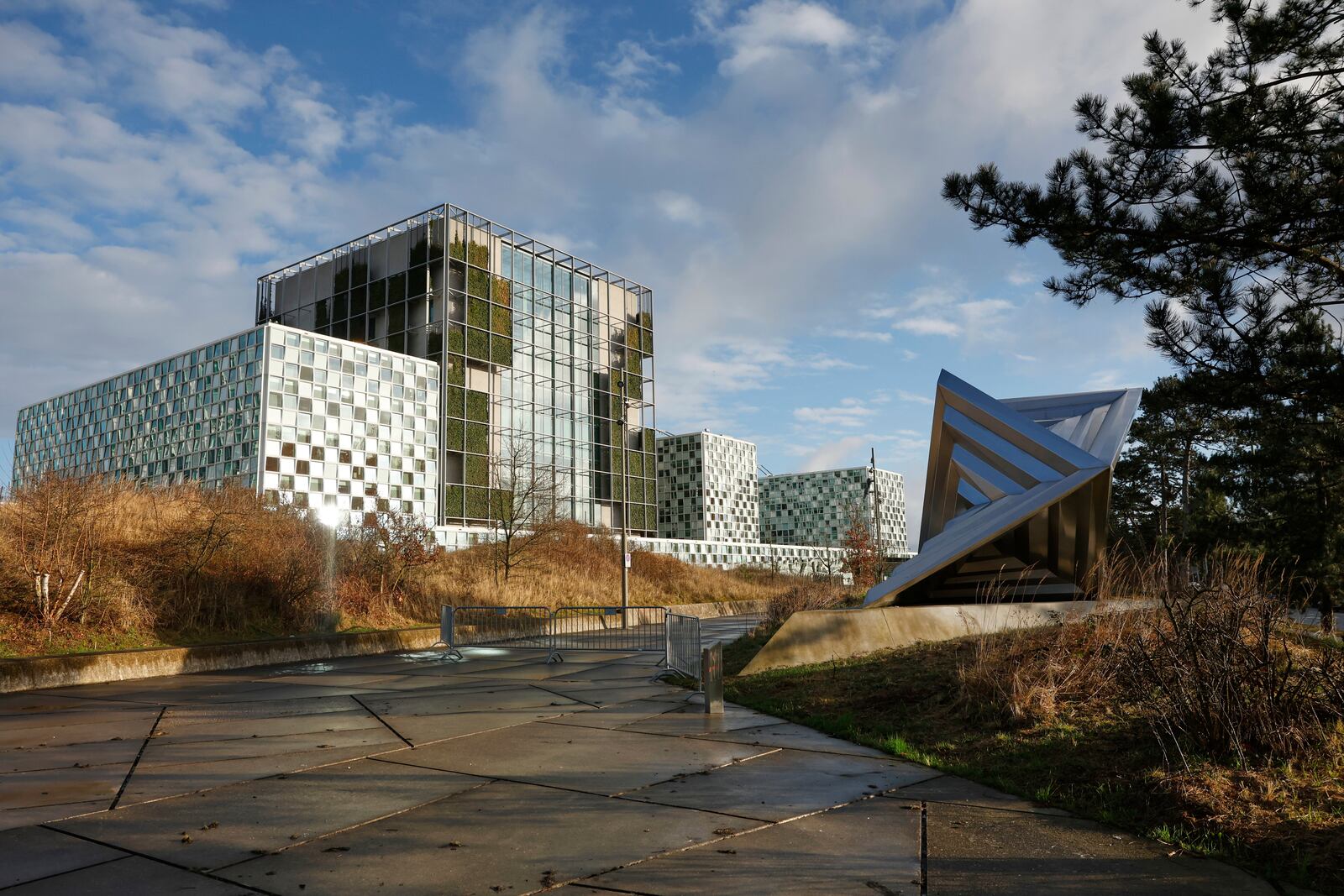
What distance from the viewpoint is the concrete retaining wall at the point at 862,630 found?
42.5ft

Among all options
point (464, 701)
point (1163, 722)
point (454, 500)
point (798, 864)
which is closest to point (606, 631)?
point (464, 701)

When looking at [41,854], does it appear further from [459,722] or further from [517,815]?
[459,722]

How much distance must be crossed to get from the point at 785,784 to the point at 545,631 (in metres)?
19.3

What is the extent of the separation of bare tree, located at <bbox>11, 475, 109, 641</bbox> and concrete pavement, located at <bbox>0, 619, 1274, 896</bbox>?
6.79 m

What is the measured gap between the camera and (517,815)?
221 inches

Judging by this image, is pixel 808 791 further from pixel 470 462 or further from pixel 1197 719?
pixel 470 462

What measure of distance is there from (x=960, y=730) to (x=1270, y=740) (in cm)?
248

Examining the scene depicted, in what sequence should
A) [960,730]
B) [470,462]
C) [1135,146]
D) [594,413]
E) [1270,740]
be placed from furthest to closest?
[594,413]
[470,462]
[1135,146]
[960,730]
[1270,740]

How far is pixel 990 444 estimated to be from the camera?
1839cm

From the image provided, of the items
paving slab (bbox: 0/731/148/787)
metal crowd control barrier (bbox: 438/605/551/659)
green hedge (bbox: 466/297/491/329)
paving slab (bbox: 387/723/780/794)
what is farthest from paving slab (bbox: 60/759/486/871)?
green hedge (bbox: 466/297/491/329)

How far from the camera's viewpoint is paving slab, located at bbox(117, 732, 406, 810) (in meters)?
6.27

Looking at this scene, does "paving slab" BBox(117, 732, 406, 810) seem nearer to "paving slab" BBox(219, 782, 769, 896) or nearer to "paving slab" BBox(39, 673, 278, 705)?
"paving slab" BBox(219, 782, 769, 896)

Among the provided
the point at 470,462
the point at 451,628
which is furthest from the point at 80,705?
the point at 470,462

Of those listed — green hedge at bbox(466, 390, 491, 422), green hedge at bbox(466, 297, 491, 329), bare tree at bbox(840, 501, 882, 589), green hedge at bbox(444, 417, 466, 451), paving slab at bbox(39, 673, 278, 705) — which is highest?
green hedge at bbox(466, 297, 491, 329)
